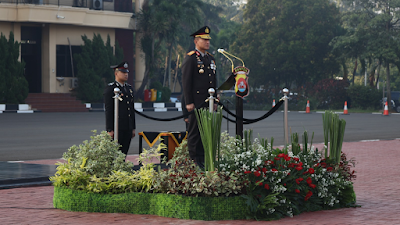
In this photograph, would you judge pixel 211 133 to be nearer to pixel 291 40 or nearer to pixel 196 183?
pixel 196 183

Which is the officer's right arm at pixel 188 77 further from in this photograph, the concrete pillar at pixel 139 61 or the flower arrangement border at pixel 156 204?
the concrete pillar at pixel 139 61

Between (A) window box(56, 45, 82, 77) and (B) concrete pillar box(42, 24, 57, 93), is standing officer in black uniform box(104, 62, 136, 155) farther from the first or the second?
(A) window box(56, 45, 82, 77)

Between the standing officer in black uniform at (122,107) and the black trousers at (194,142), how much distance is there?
137cm

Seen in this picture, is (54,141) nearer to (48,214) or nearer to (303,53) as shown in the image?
(48,214)

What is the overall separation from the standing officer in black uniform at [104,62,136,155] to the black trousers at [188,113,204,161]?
137 centimetres

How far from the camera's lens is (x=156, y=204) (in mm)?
6781

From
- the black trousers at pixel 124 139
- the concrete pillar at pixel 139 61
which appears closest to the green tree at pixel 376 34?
the concrete pillar at pixel 139 61

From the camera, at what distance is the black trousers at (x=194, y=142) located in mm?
8156

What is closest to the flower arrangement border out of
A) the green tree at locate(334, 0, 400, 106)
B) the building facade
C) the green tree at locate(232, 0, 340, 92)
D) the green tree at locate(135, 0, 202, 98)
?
the building facade

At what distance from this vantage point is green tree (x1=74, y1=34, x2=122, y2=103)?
122 feet

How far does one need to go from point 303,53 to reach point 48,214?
135 feet

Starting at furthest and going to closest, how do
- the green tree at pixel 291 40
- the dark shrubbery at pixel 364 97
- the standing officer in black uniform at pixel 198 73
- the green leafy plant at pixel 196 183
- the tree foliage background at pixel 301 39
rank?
the green tree at pixel 291 40, the dark shrubbery at pixel 364 97, the tree foliage background at pixel 301 39, the standing officer in black uniform at pixel 198 73, the green leafy plant at pixel 196 183

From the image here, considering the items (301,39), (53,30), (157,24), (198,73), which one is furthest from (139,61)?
(198,73)

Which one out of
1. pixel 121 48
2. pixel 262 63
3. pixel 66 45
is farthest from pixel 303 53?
pixel 66 45
